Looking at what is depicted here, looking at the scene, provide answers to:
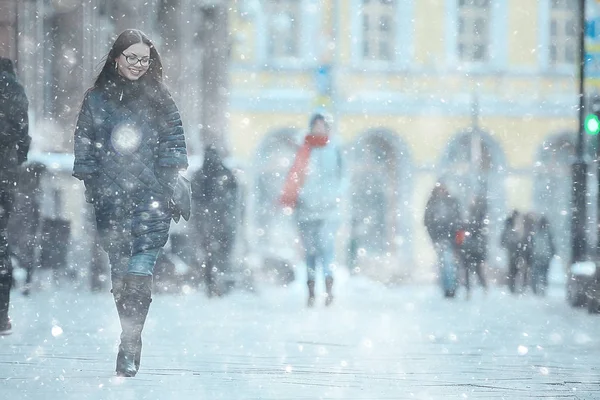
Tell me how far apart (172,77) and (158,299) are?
463cm

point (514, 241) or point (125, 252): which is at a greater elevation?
point (125, 252)

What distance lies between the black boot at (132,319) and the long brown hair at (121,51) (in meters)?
0.97

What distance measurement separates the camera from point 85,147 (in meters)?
5.99

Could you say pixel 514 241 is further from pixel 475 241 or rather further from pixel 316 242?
pixel 316 242

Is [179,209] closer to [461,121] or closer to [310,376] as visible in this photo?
[310,376]

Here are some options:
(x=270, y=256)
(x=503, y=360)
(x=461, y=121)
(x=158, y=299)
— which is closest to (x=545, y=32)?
(x=461, y=121)

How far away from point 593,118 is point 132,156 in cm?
580

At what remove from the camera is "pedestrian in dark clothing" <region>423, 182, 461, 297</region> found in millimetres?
13515

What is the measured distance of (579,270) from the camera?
11.1 m

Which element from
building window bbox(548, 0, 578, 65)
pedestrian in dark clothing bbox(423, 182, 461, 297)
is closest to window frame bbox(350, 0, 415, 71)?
building window bbox(548, 0, 578, 65)

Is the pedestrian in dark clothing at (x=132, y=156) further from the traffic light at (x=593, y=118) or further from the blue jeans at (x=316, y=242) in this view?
the traffic light at (x=593, y=118)

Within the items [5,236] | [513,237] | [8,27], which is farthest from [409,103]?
[5,236]

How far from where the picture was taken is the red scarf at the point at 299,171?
11297mm

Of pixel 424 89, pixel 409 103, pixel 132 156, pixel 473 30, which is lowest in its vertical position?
pixel 132 156
